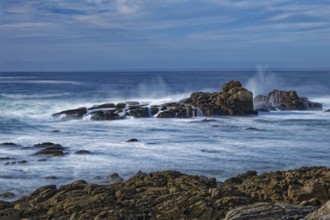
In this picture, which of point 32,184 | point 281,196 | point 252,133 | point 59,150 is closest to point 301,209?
point 281,196

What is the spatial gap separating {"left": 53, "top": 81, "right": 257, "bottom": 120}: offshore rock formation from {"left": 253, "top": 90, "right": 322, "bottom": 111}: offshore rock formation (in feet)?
16.4

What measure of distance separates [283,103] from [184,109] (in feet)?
45.6

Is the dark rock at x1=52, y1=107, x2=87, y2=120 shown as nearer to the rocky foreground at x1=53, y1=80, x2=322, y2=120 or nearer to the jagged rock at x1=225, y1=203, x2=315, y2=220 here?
the rocky foreground at x1=53, y1=80, x2=322, y2=120

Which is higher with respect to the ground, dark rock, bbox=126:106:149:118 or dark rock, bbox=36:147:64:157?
dark rock, bbox=126:106:149:118

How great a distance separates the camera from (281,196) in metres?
17.9

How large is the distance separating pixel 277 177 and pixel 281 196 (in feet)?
8.58

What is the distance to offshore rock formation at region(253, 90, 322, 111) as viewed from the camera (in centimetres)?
5872

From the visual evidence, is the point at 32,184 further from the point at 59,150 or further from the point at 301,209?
the point at 301,209

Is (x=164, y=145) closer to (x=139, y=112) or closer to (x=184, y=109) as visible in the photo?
(x=184, y=109)

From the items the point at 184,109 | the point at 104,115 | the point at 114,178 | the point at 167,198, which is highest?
the point at 184,109

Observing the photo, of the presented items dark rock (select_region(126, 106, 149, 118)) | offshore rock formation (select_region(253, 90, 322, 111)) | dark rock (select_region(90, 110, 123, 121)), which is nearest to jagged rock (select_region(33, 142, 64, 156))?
dark rock (select_region(90, 110, 123, 121))

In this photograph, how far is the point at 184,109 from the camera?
51969mm

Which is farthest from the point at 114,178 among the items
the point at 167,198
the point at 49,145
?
the point at 49,145

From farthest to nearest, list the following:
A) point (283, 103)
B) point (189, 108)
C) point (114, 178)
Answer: point (283, 103) → point (189, 108) → point (114, 178)
